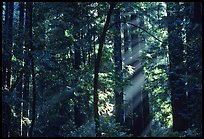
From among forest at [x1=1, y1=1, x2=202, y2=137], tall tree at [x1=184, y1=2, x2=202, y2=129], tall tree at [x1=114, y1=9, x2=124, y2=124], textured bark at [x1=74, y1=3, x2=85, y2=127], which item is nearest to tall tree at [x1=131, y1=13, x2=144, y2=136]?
forest at [x1=1, y1=1, x2=202, y2=137]

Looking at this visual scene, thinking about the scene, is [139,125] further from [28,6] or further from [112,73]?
[28,6]

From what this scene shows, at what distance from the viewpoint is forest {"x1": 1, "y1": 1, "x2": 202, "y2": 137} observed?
10.4 metres

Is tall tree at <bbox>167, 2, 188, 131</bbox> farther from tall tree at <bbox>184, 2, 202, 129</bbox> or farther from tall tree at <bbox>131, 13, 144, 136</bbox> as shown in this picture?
tall tree at <bbox>131, 13, 144, 136</bbox>

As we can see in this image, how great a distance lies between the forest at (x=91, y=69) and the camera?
10.4 m

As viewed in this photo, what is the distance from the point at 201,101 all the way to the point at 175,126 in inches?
187

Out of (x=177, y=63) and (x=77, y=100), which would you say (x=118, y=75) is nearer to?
(x=77, y=100)

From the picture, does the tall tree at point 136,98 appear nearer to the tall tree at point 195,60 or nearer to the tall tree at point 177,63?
the tall tree at point 177,63

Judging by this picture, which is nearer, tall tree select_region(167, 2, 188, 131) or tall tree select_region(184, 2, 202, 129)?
tall tree select_region(184, 2, 202, 129)

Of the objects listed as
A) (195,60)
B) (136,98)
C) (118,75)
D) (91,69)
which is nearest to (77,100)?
(91,69)

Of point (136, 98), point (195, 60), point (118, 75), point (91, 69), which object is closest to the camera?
point (195, 60)

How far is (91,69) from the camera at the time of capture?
1545 cm

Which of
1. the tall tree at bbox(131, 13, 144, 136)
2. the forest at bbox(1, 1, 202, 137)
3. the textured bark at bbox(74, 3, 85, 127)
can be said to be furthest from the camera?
the tall tree at bbox(131, 13, 144, 136)

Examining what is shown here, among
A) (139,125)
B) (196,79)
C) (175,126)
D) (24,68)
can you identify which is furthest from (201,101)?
(139,125)

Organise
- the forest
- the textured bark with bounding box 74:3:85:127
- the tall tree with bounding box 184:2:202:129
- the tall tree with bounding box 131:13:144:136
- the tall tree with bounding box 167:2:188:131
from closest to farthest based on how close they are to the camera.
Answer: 1. the tall tree with bounding box 184:2:202:129
2. the forest
3. the tall tree with bounding box 167:2:188:131
4. the textured bark with bounding box 74:3:85:127
5. the tall tree with bounding box 131:13:144:136
